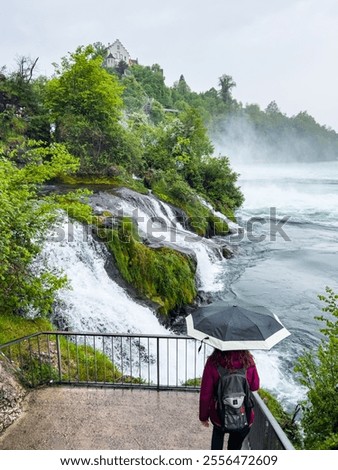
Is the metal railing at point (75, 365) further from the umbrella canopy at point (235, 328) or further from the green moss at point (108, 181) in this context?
the green moss at point (108, 181)

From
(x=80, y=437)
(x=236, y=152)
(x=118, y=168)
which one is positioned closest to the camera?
(x=80, y=437)

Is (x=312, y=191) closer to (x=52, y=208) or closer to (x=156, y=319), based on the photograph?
(x=156, y=319)

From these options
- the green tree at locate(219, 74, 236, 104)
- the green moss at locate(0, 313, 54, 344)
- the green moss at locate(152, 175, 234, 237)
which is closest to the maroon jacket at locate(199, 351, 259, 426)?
the green moss at locate(0, 313, 54, 344)

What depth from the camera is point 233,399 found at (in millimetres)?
3801

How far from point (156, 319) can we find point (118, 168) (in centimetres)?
1215

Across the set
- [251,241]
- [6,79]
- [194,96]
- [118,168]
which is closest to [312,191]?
[251,241]

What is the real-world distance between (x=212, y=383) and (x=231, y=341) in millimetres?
532

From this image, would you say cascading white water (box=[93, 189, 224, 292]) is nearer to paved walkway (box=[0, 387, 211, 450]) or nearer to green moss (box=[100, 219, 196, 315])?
green moss (box=[100, 219, 196, 315])

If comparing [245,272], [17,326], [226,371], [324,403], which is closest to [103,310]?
Answer: [17,326]

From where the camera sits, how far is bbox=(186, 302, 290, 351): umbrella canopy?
3.72 metres

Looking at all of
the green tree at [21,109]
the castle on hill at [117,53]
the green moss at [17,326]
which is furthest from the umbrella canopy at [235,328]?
the castle on hill at [117,53]

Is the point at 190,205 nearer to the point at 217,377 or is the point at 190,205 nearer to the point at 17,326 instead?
the point at 17,326
